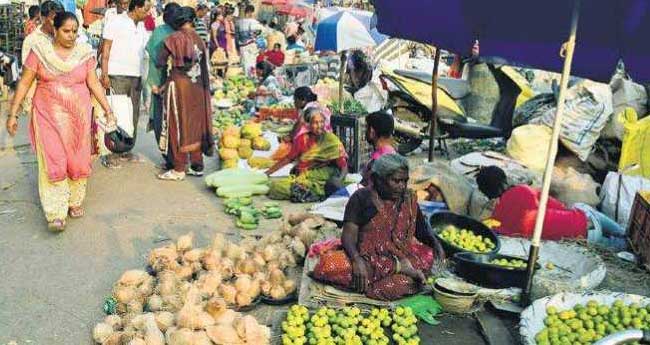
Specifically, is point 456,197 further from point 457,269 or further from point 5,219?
point 5,219

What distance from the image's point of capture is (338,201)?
220 inches

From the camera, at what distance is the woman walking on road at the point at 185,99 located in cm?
661

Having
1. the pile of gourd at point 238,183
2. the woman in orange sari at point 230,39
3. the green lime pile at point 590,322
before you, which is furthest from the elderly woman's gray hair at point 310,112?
the woman in orange sari at point 230,39

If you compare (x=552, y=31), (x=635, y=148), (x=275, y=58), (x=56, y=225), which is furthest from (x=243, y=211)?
(x=275, y=58)

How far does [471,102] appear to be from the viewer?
10.2 meters

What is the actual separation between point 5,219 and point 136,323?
9.46ft

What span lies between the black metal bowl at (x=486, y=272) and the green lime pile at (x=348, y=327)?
2.11ft

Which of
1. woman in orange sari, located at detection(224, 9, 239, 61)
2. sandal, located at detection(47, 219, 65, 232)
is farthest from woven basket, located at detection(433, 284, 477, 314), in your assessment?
woman in orange sari, located at detection(224, 9, 239, 61)

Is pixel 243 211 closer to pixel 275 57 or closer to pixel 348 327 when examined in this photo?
pixel 348 327

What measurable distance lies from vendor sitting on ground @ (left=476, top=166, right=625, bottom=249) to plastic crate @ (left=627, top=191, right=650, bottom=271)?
0.90 feet

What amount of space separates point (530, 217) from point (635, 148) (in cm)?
259

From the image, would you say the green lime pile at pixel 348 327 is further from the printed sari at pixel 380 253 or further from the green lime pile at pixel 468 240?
the green lime pile at pixel 468 240

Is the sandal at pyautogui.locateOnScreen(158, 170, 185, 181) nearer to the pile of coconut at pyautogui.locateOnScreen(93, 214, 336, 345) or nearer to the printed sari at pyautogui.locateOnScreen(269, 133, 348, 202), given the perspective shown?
the printed sari at pyautogui.locateOnScreen(269, 133, 348, 202)

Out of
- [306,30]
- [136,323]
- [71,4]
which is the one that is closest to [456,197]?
[136,323]
